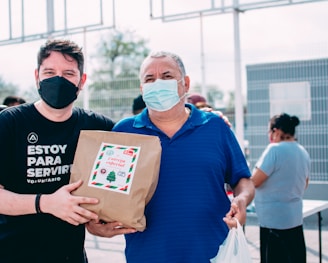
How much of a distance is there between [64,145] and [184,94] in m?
0.68

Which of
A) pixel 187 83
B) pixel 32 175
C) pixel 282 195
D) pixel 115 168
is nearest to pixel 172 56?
pixel 187 83

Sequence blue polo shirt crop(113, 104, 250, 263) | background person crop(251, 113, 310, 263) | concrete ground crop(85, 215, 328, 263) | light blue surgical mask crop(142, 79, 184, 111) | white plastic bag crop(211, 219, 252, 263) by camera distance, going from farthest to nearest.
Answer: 1. concrete ground crop(85, 215, 328, 263)
2. background person crop(251, 113, 310, 263)
3. light blue surgical mask crop(142, 79, 184, 111)
4. blue polo shirt crop(113, 104, 250, 263)
5. white plastic bag crop(211, 219, 252, 263)

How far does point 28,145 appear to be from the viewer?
2053 millimetres

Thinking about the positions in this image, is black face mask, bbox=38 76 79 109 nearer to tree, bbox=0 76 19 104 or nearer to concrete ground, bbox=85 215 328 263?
concrete ground, bbox=85 215 328 263

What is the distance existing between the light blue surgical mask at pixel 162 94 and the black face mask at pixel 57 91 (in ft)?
1.27

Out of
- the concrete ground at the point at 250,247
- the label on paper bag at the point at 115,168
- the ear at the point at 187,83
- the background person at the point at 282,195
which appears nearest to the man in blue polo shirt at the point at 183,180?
the ear at the point at 187,83

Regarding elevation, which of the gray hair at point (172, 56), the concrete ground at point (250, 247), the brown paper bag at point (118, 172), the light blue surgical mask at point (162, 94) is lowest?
the concrete ground at point (250, 247)

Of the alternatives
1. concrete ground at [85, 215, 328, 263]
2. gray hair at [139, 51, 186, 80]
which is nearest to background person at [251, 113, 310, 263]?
concrete ground at [85, 215, 328, 263]

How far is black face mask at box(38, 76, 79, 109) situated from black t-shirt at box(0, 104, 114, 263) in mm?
93

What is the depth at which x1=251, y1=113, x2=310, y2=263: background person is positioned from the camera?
4.13m

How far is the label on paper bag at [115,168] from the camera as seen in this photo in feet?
6.08

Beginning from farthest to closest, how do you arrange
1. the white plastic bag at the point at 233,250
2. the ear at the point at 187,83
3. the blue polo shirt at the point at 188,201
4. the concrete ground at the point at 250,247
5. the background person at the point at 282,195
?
1. the concrete ground at the point at 250,247
2. the background person at the point at 282,195
3. the ear at the point at 187,83
4. the blue polo shirt at the point at 188,201
5. the white plastic bag at the point at 233,250

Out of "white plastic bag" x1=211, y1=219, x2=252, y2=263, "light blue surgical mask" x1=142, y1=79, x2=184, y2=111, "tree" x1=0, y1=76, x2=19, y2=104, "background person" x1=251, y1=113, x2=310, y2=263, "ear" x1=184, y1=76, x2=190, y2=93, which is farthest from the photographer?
"tree" x1=0, y1=76, x2=19, y2=104

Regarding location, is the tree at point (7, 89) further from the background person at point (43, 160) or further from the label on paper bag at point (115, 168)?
the label on paper bag at point (115, 168)
